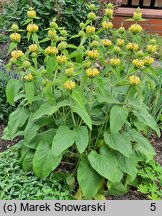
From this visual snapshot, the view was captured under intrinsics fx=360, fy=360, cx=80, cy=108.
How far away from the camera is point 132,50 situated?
7.76 feet

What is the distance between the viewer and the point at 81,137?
237cm

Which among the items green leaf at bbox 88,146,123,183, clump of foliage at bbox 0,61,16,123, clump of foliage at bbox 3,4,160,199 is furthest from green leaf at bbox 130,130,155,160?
clump of foliage at bbox 0,61,16,123

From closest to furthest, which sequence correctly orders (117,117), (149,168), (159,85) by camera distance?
(117,117) → (149,168) → (159,85)

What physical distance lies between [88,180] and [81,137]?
0.36 metres

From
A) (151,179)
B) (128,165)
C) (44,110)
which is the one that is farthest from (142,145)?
(44,110)

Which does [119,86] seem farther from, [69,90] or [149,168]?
[149,168]

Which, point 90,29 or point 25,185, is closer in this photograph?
point 90,29

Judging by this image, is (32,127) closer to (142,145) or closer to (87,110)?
(87,110)

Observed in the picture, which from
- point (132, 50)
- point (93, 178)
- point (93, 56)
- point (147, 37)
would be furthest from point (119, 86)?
point (147, 37)

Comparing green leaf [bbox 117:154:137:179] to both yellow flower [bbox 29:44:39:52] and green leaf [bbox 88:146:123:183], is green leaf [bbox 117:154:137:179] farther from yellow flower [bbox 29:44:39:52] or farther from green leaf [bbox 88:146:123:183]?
yellow flower [bbox 29:44:39:52]

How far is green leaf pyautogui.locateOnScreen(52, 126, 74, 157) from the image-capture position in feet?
7.47

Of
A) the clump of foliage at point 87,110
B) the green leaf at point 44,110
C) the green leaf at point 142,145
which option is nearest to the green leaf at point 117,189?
the clump of foliage at point 87,110

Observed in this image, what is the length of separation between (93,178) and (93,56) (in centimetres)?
89

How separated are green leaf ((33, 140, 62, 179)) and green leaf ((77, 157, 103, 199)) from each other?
21cm
